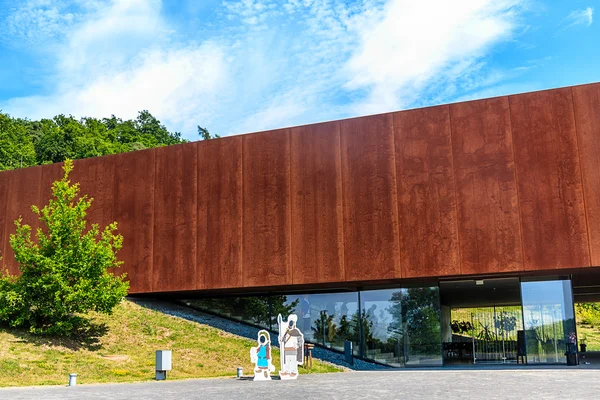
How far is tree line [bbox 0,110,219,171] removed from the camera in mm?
49719

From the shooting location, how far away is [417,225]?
20219 mm

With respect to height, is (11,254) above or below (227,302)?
above

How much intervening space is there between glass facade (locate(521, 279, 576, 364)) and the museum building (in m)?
0.03

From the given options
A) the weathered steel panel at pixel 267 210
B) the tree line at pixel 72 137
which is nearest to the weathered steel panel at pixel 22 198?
the weathered steel panel at pixel 267 210

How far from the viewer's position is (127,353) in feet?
64.7

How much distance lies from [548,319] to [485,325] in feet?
11.9

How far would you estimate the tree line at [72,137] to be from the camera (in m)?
49.7

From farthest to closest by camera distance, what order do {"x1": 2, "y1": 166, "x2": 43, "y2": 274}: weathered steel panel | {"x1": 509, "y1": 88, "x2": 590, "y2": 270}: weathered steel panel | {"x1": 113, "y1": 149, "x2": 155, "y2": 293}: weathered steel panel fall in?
{"x1": 2, "y1": 166, "x2": 43, "y2": 274}: weathered steel panel, {"x1": 113, "y1": 149, "x2": 155, "y2": 293}: weathered steel panel, {"x1": 509, "y1": 88, "x2": 590, "y2": 270}: weathered steel panel

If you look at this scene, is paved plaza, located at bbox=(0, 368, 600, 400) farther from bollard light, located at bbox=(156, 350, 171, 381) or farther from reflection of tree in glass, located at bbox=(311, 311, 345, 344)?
reflection of tree in glass, located at bbox=(311, 311, 345, 344)

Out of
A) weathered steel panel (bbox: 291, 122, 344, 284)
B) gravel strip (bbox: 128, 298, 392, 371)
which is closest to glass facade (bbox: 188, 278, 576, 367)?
gravel strip (bbox: 128, 298, 392, 371)

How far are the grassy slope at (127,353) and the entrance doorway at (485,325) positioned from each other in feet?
19.4

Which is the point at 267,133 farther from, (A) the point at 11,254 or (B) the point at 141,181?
(A) the point at 11,254

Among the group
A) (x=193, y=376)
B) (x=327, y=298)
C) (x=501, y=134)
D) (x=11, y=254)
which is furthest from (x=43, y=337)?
(x=501, y=134)

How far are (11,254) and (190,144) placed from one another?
9.25 metres
